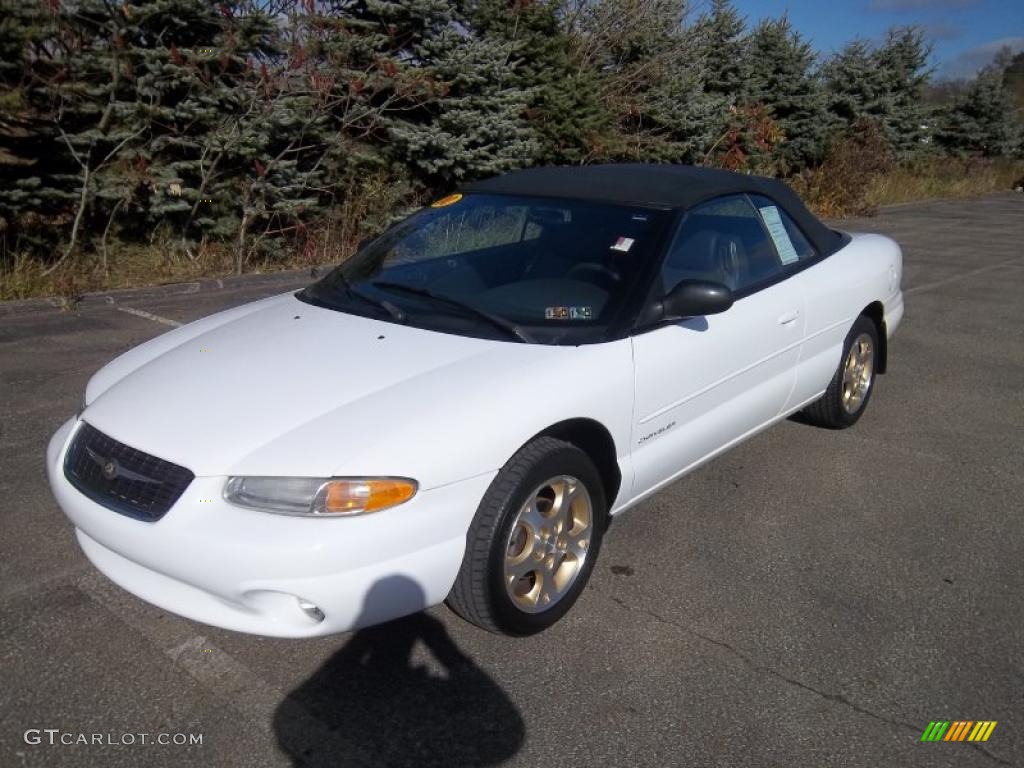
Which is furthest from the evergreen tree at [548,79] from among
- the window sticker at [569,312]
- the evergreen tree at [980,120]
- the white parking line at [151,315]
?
the evergreen tree at [980,120]

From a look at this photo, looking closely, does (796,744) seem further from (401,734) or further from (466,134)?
(466,134)

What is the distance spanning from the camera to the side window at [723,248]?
3.71 meters

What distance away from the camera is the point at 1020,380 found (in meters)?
6.20

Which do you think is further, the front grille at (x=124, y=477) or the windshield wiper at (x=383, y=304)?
the windshield wiper at (x=383, y=304)

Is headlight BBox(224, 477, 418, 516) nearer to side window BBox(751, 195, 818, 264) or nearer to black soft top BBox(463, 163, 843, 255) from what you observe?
black soft top BBox(463, 163, 843, 255)

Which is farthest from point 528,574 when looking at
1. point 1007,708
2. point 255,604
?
point 1007,708

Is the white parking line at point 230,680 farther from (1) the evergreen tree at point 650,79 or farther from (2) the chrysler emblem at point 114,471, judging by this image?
(1) the evergreen tree at point 650,79

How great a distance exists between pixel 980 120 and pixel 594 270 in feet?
102

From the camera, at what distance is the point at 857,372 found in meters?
5.02

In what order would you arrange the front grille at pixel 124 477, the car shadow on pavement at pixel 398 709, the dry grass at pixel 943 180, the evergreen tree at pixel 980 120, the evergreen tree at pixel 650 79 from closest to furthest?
the car shadow on pavement at pixel 398 709
the front grille at pixel 124 477
the evergreen tree at pixel 650 79
the dry grass at pixel 943 180
the evergreen tree at pixel 980 120

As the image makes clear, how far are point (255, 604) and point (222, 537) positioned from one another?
24 centimetres

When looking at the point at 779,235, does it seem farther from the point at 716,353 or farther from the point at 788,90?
the point at 788,90

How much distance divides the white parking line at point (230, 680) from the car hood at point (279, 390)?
688mm

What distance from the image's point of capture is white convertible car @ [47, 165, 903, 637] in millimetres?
2529
